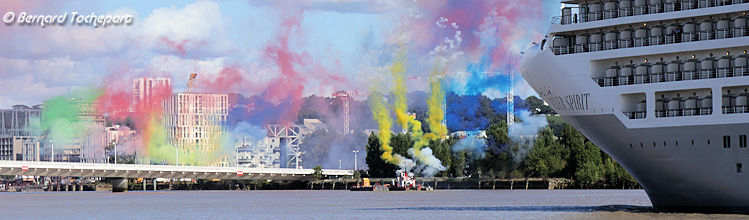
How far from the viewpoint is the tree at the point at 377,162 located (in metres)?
196

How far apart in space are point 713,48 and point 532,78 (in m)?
10.9

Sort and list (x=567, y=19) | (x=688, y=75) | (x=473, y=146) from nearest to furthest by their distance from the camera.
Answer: (x=688, y=75), (x=567, y=19), (x=473, y=146)

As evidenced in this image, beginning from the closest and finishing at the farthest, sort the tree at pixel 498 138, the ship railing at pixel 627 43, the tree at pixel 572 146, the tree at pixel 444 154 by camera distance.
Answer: the ship railing at pixel 627 43, the tree at pixel 572 146, the tree at pixel 498 138, the tree at pixel 444 154

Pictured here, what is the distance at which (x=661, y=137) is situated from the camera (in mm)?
58969

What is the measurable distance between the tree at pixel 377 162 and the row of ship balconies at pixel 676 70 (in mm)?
135000

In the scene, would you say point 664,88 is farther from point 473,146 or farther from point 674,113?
point 473,146

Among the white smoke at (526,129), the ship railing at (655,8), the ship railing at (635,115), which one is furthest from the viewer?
the white smoke at (526,129)

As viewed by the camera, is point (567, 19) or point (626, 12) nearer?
point (626, 12)

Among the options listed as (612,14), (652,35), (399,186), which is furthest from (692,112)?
(399,186)

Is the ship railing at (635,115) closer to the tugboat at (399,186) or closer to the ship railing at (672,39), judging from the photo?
the ship railing at (672,39)

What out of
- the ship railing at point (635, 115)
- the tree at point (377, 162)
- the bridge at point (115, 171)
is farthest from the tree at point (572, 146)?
the ship railing at point (635, 115)

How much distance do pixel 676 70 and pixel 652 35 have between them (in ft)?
7.57

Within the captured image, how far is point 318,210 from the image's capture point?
297 ft

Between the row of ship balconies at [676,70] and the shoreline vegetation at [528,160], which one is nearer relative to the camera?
the row of ship balconies at [676,70]
